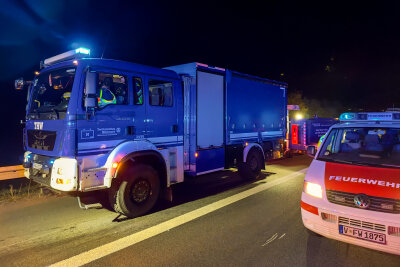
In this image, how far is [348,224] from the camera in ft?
11.1

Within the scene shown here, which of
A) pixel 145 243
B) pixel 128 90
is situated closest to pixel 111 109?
pixel 128 90

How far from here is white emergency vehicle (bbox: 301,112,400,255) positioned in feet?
10.6

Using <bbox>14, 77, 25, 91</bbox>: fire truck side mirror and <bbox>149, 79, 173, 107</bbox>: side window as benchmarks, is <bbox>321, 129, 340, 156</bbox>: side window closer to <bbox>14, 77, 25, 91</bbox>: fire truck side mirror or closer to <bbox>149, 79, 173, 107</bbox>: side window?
<bbox>149, 79, 173, 107</bbox>: side window

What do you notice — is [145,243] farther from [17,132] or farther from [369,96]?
[369,96]

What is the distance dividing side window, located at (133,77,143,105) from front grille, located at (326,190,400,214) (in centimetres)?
357

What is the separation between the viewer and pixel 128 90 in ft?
17.1

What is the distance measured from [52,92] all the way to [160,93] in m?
2.01

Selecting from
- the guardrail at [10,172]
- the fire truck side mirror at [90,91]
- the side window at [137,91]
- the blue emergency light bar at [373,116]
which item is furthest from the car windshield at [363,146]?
the guardrail at [10,172]

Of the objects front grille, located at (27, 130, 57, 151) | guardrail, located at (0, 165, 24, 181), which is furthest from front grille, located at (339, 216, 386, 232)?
guardrail, located at (0, 165, 24, 181)

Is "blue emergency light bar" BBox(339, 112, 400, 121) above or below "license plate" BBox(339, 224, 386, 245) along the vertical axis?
above

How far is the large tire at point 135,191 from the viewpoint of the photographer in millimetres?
4988

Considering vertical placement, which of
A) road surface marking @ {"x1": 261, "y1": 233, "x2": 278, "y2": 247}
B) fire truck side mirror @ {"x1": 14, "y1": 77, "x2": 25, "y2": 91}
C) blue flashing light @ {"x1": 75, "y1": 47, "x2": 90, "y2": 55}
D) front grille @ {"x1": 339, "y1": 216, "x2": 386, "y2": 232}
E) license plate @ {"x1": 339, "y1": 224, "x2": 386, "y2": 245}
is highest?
blue flashing light @ {"x1": 75, "y1": 47, "x2": 90, "y2": 55}

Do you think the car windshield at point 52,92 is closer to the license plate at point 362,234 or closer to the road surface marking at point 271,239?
the road surface marking at point 271,239

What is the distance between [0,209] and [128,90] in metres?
3.65
